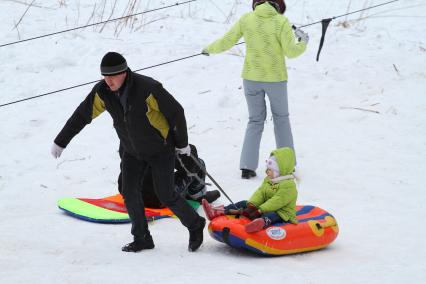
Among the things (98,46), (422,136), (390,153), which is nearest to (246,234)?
(390,153)

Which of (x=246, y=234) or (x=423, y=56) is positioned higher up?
(x=246, y=234)

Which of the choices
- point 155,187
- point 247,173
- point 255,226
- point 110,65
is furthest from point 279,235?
point 247,173

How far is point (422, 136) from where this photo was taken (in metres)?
8.02

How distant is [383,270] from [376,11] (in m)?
7.81

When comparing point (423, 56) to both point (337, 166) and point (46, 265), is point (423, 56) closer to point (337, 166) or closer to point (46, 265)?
point (337, 166)

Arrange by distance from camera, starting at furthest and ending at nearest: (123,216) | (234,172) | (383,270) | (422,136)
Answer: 1. (422,136)
2. (234,172)
3. (123,216)
4. (383,270)

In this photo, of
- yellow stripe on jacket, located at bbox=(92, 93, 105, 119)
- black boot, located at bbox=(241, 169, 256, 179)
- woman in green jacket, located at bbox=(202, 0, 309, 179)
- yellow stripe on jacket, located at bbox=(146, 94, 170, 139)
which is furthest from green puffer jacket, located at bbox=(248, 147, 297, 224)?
black boot, located at bbox=(241, 169, 256, 179)

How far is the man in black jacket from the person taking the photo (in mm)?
4551

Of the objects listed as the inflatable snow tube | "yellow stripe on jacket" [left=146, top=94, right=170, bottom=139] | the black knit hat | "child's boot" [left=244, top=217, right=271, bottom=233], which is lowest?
the inflatable snow tube

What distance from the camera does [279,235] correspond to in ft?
16.2

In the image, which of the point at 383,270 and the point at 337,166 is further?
the point at 337,166

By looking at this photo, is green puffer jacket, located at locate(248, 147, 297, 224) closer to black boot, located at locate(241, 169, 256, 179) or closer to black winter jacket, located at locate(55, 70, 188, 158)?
black winter jacket, located at locate(55, 70, 188, 158)

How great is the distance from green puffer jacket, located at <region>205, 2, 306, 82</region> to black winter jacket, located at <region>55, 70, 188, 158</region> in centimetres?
217

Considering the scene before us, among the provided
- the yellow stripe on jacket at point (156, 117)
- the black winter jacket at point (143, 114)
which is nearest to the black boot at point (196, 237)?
the black winter jacket at point (143, 114)
